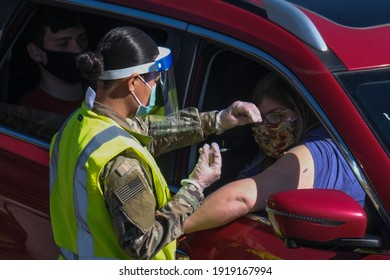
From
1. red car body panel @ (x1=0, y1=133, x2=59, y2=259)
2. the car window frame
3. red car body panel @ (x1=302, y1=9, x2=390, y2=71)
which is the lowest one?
red car body panel @ (x1=0, y1=133, x2=59, y2=259)

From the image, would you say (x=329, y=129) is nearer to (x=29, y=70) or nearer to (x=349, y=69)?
(x=349, y=69)

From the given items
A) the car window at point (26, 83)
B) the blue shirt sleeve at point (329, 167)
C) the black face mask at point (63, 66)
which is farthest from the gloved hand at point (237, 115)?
the black face mask at point (63, 66)

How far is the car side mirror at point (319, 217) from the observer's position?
328cm

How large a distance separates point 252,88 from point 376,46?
21.0 inches

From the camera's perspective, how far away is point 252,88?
157 inches

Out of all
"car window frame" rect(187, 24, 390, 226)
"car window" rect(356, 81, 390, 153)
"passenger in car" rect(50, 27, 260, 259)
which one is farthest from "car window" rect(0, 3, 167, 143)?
"car window" rect(356, 81, 390, 153)

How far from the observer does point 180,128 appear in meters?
4.02

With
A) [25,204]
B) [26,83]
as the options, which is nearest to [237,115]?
[25,204]

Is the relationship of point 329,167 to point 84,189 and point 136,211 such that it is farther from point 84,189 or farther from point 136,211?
point 84,189

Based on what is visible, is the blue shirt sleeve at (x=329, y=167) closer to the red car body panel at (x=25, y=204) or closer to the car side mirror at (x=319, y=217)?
the car side mirror at (x=319, y=217)

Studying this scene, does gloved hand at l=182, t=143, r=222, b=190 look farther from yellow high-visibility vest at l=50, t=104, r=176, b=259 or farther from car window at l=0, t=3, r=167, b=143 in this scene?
car window at l=0, t=3, r=167, b=143

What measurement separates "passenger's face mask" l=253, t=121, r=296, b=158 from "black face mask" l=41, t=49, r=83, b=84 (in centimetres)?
101

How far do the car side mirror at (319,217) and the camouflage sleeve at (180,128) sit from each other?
2.26 ft

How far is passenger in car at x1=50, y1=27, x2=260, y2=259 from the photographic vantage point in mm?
3395
